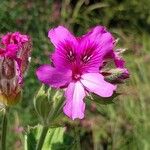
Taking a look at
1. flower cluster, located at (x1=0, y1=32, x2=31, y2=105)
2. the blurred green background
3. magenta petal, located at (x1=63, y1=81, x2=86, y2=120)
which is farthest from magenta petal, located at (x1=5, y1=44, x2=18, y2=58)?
the blurred green background

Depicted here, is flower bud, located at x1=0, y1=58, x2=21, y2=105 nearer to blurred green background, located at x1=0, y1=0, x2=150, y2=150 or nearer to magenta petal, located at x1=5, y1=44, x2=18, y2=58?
magenta petal, located at x1=5, y1=44, x2=18, y2=58

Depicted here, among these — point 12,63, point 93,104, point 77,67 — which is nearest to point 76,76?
point 77,67

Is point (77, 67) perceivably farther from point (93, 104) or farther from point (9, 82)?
point (93, 104)

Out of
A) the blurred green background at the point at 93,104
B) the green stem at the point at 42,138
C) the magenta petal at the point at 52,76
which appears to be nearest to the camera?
the magenta petal at the point at 52,76

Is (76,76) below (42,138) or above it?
above

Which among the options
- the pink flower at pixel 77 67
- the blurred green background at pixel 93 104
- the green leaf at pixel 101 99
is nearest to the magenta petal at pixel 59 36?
the pink flower at pixel 77 67

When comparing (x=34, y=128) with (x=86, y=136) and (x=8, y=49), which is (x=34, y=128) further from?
(x=86, y=136)

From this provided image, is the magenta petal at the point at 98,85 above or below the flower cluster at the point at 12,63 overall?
below

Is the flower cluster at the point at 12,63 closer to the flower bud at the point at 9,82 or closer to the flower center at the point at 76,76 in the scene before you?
the flower bud at the point at 9,82

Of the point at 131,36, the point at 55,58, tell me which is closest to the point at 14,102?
the point at 55,58
